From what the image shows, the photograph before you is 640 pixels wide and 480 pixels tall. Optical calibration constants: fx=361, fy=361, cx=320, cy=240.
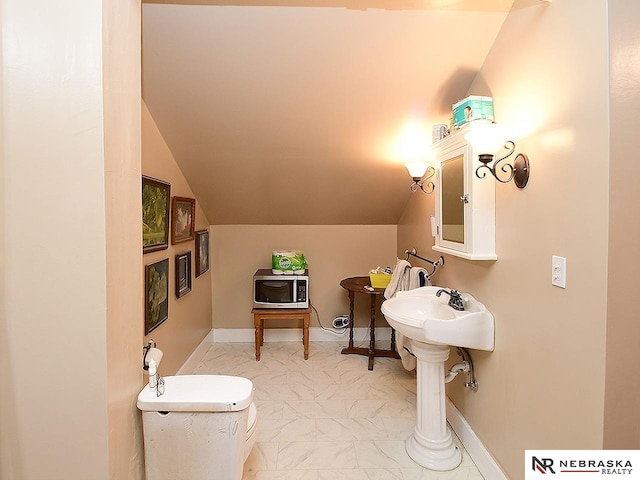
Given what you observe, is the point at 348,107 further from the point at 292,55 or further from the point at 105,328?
the point at 105,328

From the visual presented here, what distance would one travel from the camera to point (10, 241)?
1113mm

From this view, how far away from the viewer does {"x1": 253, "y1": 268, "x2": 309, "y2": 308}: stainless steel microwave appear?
3584mm

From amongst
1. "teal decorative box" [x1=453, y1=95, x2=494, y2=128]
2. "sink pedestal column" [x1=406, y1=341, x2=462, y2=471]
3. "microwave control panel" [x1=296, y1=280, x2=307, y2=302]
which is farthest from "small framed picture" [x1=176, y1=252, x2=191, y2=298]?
"teal decorative box" [x1=453, y1=95, x2=494, y2=128]

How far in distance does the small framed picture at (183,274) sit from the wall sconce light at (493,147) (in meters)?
2.28

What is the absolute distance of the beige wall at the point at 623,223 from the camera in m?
1.15

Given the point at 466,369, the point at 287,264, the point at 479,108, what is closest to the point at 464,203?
the point at 479,108

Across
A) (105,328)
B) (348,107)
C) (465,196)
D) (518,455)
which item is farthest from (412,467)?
(348,107)

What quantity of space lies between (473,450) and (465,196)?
1.46 m

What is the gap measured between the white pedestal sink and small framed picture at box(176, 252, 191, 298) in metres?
1.67

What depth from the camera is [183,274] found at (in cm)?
302

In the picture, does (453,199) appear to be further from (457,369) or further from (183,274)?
(183,274)

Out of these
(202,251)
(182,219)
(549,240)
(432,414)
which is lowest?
(432,414)

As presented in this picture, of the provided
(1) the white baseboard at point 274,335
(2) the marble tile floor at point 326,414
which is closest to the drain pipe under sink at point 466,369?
(2) the marble tile floor at point 326,414

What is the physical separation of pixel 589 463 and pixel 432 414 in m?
0.91
